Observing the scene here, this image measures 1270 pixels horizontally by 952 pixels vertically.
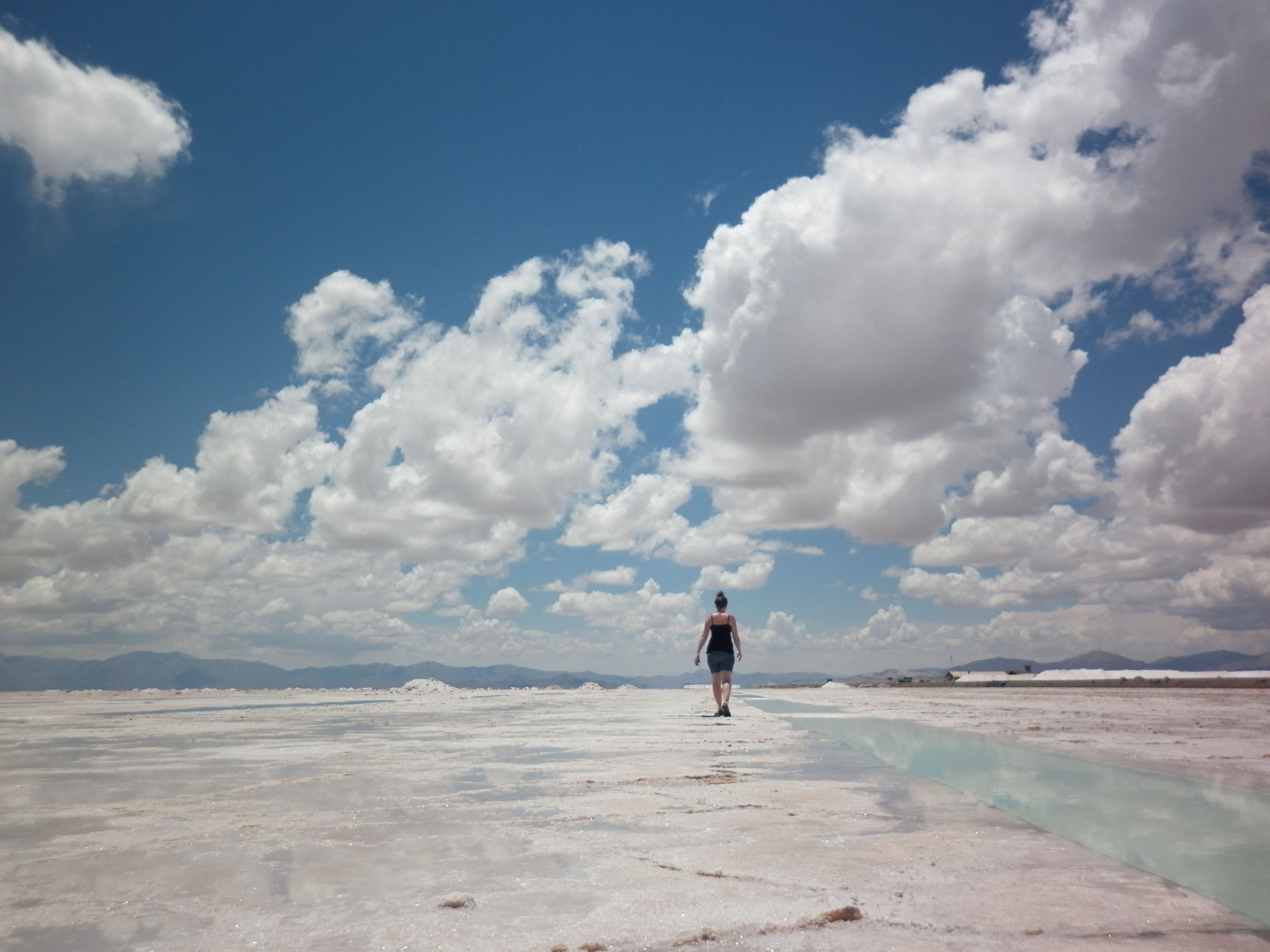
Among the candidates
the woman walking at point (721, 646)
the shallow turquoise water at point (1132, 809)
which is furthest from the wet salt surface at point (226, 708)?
the shallow turquoise water at point (1132, 809)

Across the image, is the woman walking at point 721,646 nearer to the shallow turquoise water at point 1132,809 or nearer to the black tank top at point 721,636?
the black tank top at point 721,636

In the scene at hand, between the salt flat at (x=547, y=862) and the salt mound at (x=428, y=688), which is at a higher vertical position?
the salt flat at (x=547, y=862)

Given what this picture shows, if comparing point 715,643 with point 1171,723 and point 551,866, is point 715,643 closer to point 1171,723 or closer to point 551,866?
point 1171,723

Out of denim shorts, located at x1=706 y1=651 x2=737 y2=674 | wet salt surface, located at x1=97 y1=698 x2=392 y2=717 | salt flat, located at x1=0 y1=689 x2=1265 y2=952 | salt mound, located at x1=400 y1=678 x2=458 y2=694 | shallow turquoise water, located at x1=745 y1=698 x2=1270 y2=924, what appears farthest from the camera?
salt mound, located at x1=400 y1=678 x2=458 y2=694

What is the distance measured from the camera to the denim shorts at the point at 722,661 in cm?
1400

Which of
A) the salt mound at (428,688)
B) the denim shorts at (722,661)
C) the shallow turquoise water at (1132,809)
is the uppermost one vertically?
the denim shorts at (722,661)

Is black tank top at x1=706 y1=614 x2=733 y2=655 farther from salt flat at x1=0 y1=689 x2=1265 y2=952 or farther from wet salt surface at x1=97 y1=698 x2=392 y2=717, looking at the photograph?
wet salt surface at x1=97 y1=698 x2=392 y2=717

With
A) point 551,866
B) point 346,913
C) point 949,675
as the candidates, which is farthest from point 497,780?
point 949,675

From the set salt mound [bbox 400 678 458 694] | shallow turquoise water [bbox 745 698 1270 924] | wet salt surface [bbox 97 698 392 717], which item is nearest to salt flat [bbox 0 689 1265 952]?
shallow turquoise water [bbox 745 698 1270 924]

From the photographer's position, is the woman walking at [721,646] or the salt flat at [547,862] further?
the woman walking at [721,646]

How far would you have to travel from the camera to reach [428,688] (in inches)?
1551

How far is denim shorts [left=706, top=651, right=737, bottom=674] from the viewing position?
14000 millimetres

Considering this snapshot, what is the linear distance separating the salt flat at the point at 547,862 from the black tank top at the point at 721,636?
6.86 m

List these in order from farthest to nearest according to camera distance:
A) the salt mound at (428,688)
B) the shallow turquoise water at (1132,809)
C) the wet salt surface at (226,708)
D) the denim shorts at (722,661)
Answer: the salt mound at (428,688) < the wet salt surface at (226,708) < the denim shorts at (722,661) < the shallow turquoise water at (1132,809)
